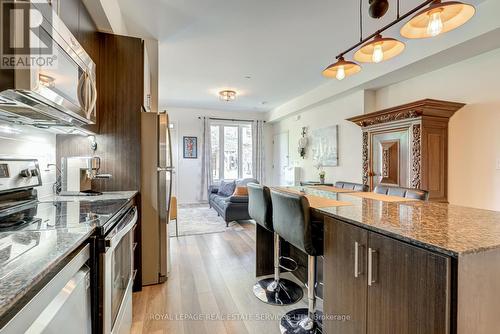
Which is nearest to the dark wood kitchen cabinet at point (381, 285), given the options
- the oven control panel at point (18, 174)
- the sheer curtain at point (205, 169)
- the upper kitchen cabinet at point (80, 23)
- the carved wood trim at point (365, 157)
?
the oven control panel at point (18, 174)

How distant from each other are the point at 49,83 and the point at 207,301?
Answer: 194 centimetres

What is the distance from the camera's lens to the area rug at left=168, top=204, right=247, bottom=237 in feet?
14.1

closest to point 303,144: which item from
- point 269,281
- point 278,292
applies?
point 269,281

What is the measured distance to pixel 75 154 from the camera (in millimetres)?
2148

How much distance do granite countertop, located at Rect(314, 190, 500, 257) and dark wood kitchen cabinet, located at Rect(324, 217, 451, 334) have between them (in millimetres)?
37

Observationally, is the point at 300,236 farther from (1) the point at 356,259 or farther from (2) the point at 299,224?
(1) the point at 356,259

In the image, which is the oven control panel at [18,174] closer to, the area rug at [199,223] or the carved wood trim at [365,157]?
the area rug at [199,223]

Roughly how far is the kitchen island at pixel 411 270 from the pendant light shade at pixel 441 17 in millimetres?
1106

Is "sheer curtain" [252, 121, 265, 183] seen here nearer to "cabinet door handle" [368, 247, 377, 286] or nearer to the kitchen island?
the kitchen island

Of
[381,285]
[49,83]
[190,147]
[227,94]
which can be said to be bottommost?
[381,285]

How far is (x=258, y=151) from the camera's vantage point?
24.5 feet

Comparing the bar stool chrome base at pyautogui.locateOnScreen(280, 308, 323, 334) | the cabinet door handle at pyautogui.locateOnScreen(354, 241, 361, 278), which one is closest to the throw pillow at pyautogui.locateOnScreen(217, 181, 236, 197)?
the bar stool chrome base at pyautogui.locateOnScreen(280, 308, 323, 334)

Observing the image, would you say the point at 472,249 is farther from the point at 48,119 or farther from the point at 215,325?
the point at 48,119

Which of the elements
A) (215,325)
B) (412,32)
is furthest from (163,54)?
(215,325)
